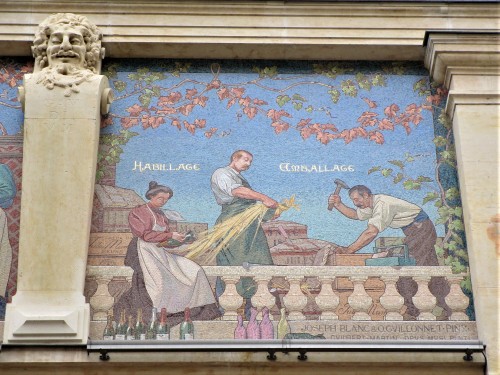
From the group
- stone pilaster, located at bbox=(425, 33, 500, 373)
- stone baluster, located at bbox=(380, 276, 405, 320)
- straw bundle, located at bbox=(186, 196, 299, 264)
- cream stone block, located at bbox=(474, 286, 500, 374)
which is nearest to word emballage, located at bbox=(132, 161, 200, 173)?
straw bundle, located at bbox=(186, 196, 299, 264)

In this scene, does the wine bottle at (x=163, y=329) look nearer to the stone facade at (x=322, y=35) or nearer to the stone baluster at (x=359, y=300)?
the stone baluster at (x=359, y=300)

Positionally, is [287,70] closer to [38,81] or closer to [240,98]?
[240,98]

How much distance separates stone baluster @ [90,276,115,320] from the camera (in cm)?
792

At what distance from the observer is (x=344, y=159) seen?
8.67 meters

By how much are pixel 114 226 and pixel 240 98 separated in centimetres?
139

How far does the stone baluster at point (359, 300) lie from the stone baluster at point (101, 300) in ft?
5.03

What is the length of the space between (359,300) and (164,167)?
5.41ft

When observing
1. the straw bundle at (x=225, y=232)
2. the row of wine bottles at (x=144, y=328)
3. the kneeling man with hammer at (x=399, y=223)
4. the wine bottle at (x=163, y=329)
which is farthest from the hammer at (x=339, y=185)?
the wine bottle at (x=163, y=329)

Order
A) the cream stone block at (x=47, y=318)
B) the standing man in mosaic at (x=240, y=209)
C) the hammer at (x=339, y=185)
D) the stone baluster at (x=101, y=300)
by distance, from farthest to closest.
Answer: the hammer at (x=339, y=185), the standing man in mosaic at (x=240, y=209), the stone baluster at (x=101, y=300), the cream stone block at (x=47, y=318)

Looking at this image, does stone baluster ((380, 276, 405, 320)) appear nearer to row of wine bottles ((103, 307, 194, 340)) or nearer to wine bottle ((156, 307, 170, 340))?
row of wine bottles ((103, 307, 194, 340))

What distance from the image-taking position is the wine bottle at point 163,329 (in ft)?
25.7

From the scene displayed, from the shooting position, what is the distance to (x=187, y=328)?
25.8ft

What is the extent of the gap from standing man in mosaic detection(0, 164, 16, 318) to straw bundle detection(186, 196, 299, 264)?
1171mm

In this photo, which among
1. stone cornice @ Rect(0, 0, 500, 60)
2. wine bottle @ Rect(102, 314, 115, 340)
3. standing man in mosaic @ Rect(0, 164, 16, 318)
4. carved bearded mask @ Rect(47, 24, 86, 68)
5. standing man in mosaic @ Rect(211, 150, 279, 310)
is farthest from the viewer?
stone cornice @ Rect(0, 0, 500, 60)
